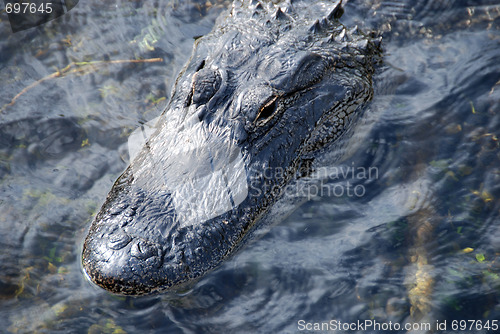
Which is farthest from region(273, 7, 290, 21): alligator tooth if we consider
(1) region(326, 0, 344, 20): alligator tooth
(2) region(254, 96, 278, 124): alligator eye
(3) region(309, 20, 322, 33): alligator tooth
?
(2) region(254, 96, 278, 124): alligator eye

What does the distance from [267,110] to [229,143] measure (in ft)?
A: 1.59

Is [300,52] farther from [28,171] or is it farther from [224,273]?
[28,171]

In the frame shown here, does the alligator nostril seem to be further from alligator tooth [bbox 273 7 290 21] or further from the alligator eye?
alligator tooth [bbox 273 7 290 21]

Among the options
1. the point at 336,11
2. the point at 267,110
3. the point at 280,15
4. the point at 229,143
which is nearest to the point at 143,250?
the point at 229,143

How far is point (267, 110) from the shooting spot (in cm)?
414

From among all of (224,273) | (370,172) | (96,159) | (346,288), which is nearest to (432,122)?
(370,172)

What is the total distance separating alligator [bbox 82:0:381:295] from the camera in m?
3.42

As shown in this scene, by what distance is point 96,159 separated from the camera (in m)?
4.65

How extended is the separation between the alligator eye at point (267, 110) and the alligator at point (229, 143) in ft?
0.04

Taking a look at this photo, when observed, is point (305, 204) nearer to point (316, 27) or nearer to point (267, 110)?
point (267, 110)

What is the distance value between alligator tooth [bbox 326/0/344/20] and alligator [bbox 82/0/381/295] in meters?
0.04

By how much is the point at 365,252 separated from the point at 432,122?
5.81ft

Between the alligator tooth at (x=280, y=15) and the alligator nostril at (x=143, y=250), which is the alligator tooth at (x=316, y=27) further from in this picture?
the alligator nostril at (x=143, y=250)

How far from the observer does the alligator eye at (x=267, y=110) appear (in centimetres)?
407
